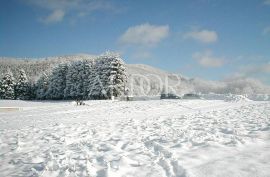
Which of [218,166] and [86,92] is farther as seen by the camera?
[86,92]

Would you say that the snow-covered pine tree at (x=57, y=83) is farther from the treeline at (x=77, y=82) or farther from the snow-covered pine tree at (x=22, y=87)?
the snow-covered pine tree at (x=22, y=87)

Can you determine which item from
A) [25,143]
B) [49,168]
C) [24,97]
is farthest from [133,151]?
[24,97]

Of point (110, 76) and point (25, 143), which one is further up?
point (110, 76)

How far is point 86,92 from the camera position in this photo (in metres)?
65.2

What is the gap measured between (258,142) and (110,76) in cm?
4956

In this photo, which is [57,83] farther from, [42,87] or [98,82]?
[98,82]

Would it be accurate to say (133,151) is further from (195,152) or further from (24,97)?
(24,97)

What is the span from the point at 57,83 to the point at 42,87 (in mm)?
8941

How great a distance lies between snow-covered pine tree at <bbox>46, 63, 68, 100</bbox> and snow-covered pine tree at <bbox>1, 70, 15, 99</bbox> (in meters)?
11.9

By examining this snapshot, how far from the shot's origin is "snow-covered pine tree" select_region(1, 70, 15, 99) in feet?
256

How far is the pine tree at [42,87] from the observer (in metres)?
76.3

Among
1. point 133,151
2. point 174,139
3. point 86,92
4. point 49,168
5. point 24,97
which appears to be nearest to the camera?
point 49,168

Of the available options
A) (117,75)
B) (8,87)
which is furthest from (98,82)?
(8,87)

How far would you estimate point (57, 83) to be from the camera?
71562mm
